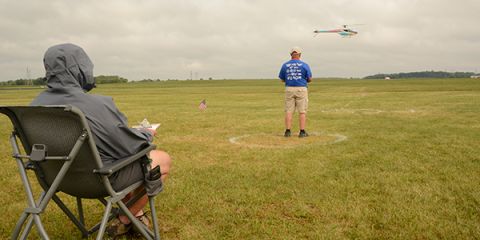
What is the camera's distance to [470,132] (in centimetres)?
818

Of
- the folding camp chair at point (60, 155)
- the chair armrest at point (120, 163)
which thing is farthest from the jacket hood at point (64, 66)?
the chair armrest at point (120, 163)

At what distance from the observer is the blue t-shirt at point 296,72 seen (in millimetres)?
8086

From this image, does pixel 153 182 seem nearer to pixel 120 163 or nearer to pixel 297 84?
pixel 120 163

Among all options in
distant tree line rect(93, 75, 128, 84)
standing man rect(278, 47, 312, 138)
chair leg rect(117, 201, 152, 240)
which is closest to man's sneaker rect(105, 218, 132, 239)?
chair leg rect(117, 201, 152, 240)

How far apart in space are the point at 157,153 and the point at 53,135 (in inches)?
38.5

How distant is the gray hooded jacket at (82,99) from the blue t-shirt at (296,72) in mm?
6194

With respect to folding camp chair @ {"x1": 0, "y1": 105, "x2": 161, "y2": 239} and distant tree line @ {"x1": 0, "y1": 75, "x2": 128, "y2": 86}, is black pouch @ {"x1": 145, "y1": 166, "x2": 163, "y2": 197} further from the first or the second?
distant tree line @ {"x1": 0, "y1": 75, "x2": 128, "y2": 86}

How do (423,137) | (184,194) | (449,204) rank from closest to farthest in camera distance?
(449,204)
(184,194)
(423,137)

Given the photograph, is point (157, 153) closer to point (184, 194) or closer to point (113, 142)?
point (113, 142)

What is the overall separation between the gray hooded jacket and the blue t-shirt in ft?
20.3

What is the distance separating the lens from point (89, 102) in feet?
7.42

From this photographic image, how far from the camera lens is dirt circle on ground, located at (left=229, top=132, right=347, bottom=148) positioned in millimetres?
7186

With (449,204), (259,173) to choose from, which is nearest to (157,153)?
(259,173)

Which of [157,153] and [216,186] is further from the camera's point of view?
[216,186]
